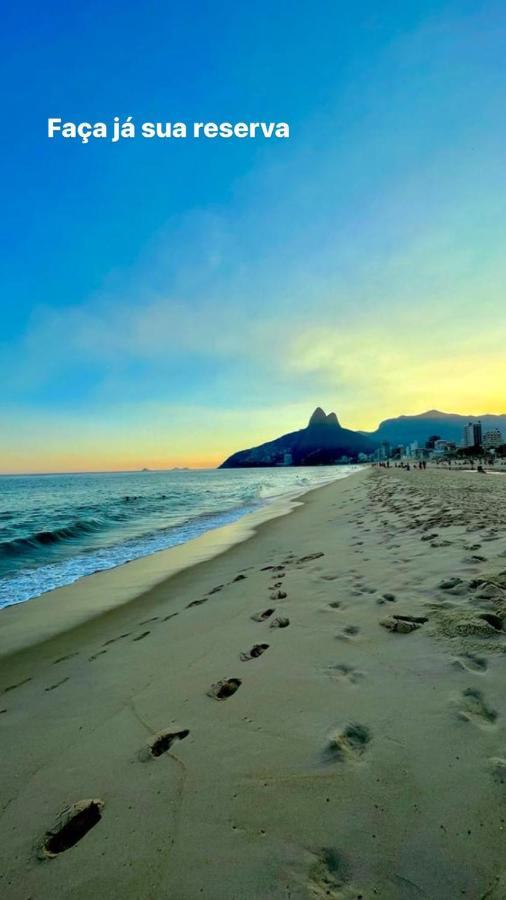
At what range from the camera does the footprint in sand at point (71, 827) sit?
2.29 meters

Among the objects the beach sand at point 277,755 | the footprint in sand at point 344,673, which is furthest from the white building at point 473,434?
the footprint in sand at point 344,673

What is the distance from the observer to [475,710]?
282cm

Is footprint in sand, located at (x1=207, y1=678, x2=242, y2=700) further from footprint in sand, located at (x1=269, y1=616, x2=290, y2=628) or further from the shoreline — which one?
the shoreline

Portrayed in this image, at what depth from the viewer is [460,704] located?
9.52 feet

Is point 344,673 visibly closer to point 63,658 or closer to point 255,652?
point 255,652

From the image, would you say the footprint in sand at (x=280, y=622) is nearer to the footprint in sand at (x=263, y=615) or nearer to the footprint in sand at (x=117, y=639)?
the footprint in sand at (x=263, y=615)

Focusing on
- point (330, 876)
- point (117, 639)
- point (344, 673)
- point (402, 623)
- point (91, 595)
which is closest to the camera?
point (330, 876)

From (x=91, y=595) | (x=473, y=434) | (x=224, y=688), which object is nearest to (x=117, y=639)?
(x=224, y=688)

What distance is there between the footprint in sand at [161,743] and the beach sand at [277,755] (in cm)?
2

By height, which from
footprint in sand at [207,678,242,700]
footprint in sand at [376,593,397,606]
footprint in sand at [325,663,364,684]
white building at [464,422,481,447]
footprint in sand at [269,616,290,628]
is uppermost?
white building at [464,422,481,447]

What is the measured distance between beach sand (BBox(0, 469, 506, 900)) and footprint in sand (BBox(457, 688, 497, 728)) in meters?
0.01

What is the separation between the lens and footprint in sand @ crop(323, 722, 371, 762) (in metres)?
2.54

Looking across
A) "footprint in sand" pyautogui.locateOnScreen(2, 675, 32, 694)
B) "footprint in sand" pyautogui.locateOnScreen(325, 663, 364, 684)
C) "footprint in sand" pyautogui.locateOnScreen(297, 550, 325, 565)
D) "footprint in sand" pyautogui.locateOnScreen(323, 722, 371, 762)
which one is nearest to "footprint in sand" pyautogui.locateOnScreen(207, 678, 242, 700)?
"footprint in sand" pyautogui.locateOnScreen(325, 663, 364, 684)

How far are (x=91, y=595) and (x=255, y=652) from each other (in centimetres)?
595
